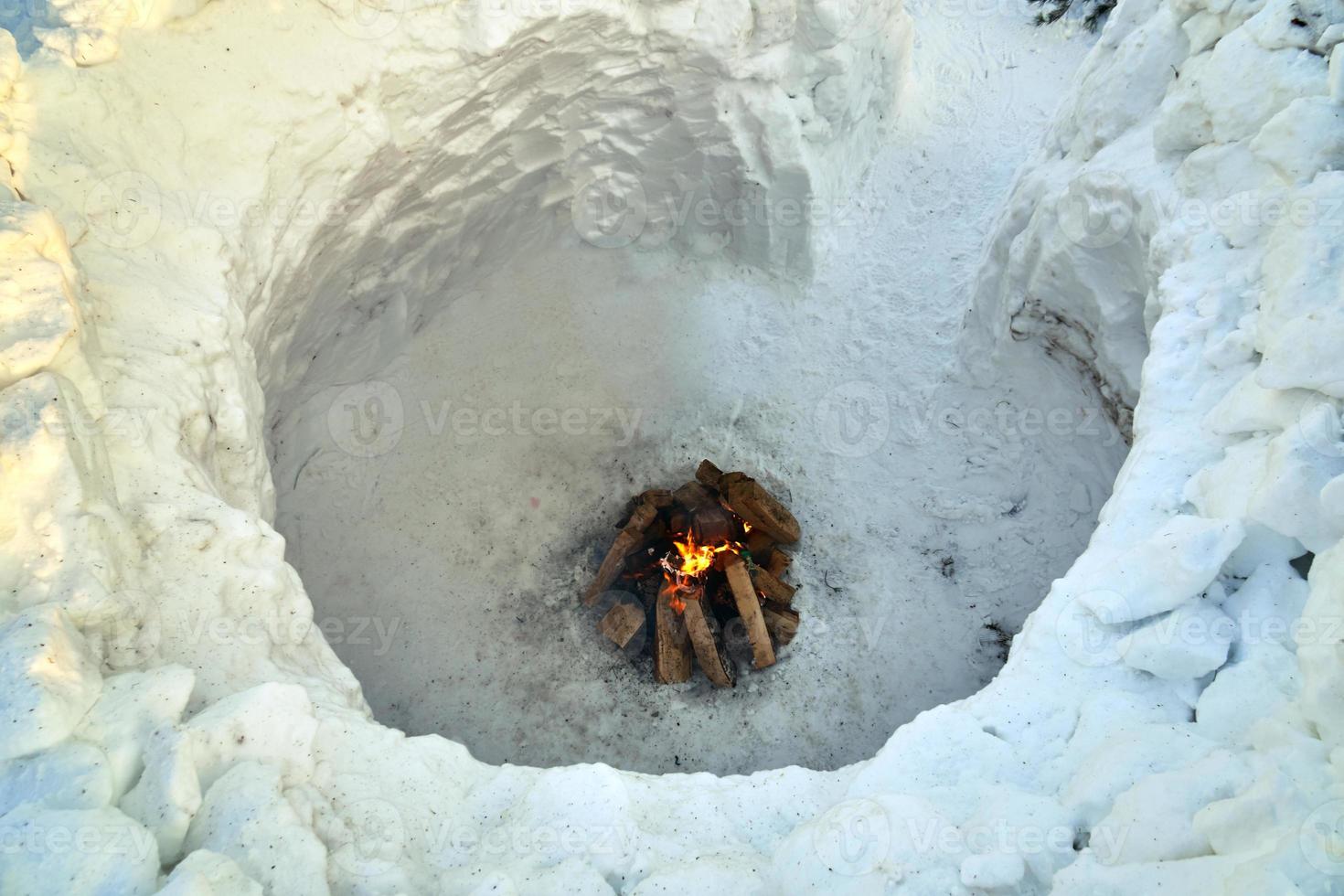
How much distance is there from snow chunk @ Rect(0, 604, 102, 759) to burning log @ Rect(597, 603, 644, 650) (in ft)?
8.48

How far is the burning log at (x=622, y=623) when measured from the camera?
4.27 meters

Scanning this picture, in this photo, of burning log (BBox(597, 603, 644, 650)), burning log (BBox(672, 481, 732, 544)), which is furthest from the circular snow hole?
burning log (BBox(672, 481, 732, 544))

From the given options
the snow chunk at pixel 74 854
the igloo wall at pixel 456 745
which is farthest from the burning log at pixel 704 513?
the snow chunk at pixel 74 854

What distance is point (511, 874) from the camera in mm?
2010

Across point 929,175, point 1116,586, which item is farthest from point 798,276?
point 1116,586

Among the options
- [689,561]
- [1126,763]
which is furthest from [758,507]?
[1126,763]

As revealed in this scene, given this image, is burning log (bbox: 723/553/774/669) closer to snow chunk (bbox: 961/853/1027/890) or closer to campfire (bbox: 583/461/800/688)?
campfire (bbox: 583/461/800/688)

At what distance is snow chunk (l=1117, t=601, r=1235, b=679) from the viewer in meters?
2.10

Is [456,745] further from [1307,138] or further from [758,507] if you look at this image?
[1307,138]

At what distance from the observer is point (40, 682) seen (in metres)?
1.80

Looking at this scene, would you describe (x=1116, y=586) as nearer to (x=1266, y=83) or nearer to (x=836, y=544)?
(x=1266, y=83)

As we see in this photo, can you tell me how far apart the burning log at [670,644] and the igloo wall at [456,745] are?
70.7 inches

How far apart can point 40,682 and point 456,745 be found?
1.04 metres

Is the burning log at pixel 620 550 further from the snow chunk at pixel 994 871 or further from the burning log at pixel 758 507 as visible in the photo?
the snow chunk at pixel 994 871
